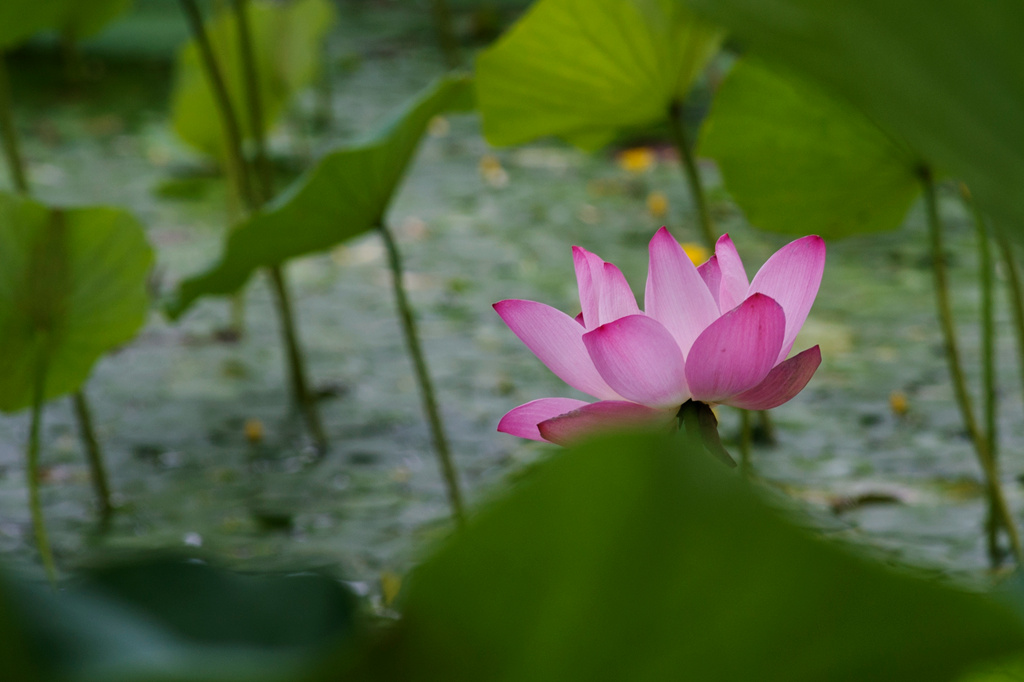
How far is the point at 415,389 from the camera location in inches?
45.6

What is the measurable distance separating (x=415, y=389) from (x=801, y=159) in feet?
2.14

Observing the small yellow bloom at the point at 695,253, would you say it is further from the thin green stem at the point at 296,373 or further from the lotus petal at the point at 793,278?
the lotus petal at the point at 793,278

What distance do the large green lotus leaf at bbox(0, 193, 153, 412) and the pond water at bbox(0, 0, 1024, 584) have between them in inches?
7.6

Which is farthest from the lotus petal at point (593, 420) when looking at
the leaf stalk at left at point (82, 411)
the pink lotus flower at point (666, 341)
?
the leaf stalk at left at point (82, 411)

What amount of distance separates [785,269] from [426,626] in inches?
8.2

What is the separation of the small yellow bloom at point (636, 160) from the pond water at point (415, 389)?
0.13ft

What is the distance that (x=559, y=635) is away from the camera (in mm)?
135

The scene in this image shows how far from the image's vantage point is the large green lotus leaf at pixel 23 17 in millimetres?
832

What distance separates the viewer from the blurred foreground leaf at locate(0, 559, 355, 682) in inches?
5.1

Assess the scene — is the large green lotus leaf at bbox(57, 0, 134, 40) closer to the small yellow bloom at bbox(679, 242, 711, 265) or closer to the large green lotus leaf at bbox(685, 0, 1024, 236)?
the small yellow bloom at bbox(679, 242, 711, 265)

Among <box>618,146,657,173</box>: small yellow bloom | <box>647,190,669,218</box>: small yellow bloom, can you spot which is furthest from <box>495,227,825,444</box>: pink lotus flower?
<box>618,146,657,173</box>: small yellow bloom

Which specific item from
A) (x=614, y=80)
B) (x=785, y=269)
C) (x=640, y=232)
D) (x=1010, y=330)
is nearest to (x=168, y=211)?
(x=640, y=232)

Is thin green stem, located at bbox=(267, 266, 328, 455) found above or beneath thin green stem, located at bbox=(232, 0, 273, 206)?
beneath

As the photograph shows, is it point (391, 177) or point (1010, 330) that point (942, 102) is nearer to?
point (391, 177)
